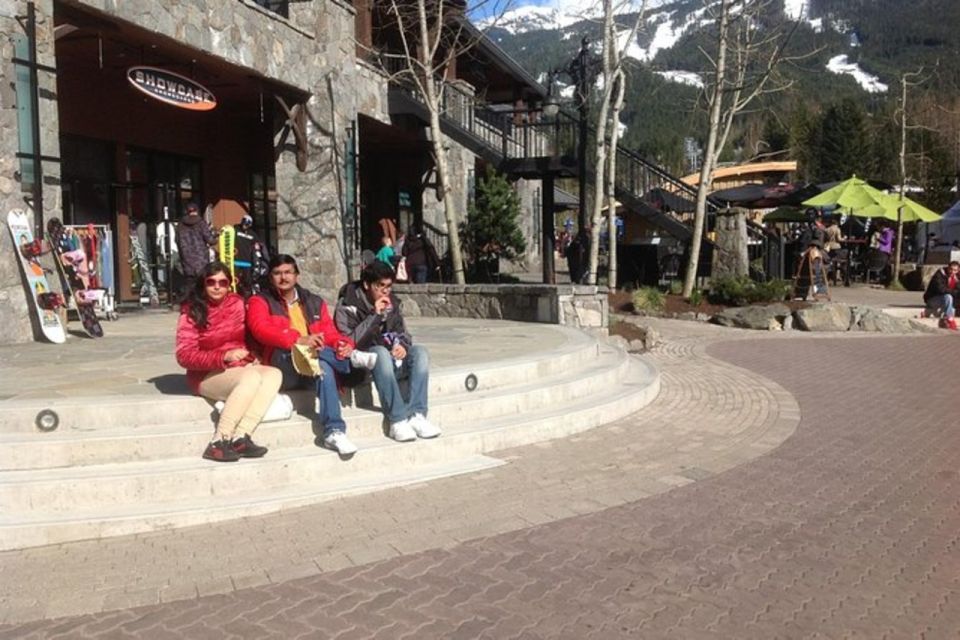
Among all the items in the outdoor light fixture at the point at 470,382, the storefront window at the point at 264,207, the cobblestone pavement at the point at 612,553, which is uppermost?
the storefront window at the point at 264,207

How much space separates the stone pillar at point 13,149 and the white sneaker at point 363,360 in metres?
4.81

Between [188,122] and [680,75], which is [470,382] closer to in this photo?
[188,122]

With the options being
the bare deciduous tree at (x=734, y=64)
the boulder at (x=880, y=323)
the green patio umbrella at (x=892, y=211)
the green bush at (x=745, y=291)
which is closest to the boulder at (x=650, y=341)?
the green bush at (x=745, y=291)

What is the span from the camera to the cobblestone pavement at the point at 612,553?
3441 mm

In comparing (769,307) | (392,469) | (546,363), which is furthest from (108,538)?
(769,307)

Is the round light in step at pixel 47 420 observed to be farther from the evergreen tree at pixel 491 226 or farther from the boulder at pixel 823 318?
the evergreen tree at pixel 491 226

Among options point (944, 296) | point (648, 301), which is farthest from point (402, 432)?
point (944, 296)

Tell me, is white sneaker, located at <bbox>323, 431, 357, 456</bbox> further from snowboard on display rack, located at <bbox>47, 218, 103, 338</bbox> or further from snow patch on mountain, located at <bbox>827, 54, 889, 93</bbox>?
snow patch on mountain, located at <bbox>827, 54, 889, 93</bbox>

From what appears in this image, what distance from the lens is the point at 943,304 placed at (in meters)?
15.5

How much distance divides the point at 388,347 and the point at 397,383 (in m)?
0.32

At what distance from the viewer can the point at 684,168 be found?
2788 inches

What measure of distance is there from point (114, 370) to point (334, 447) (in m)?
2.60

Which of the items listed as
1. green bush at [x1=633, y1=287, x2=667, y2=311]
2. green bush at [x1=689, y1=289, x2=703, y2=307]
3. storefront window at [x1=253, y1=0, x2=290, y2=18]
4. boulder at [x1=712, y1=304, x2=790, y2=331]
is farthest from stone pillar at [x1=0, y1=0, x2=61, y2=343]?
green bush at [x1=689, y1=289, x2=703, y2=307]

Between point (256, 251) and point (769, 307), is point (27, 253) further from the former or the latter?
point (769, 307)
